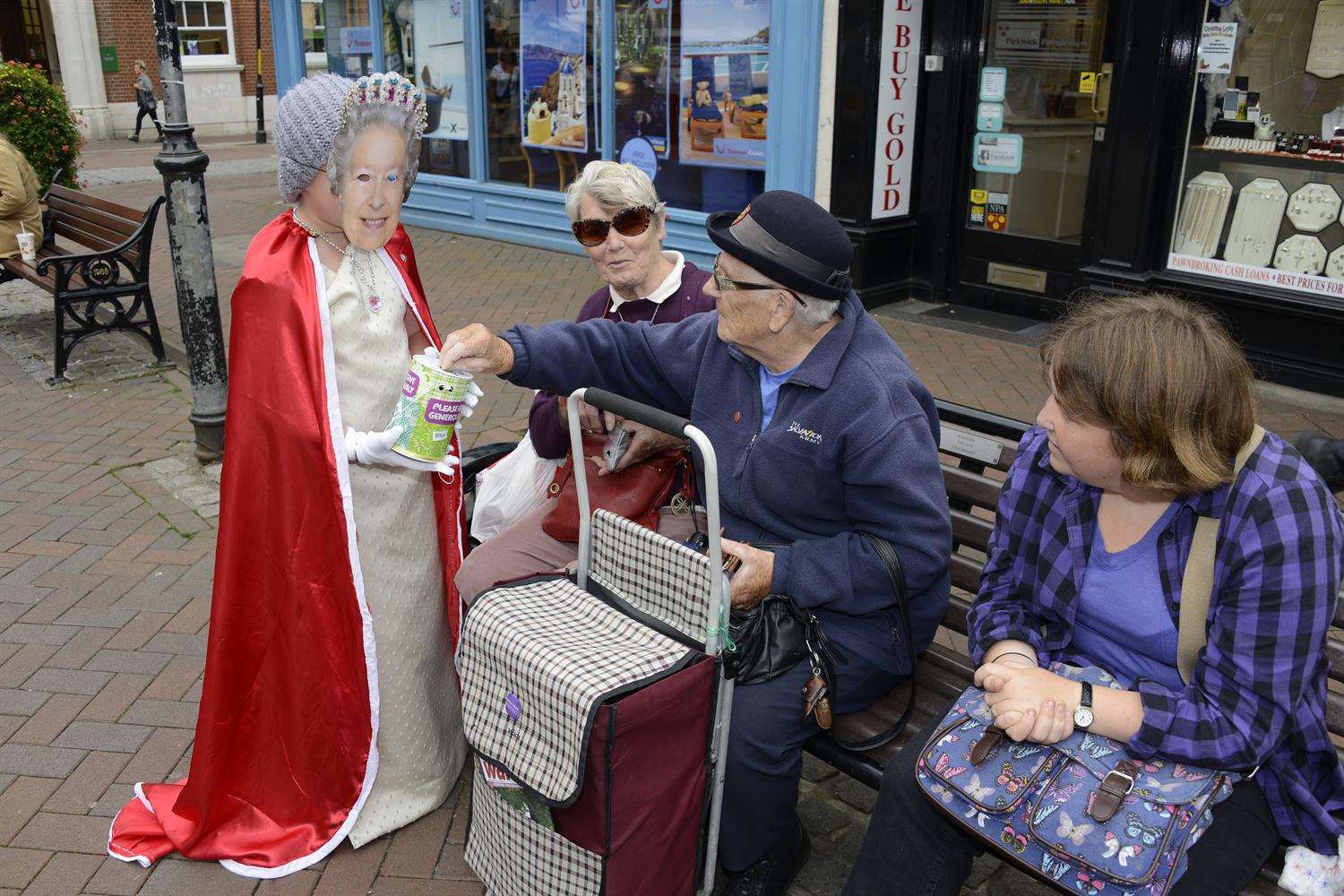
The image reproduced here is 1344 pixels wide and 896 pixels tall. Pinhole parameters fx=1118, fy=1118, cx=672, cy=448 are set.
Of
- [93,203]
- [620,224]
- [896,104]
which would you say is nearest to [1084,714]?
[620,224]

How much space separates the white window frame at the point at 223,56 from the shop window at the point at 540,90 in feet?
52.2

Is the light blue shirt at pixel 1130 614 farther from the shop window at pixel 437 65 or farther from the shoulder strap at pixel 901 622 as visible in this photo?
the shop window at pixel 437 65

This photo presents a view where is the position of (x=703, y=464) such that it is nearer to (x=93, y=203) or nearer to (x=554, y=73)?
(x=93, y=203)

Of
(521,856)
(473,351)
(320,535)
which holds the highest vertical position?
(473,351)

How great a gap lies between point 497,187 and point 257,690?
8426 millimetres

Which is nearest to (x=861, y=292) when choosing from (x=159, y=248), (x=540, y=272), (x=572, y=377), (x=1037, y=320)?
(x=1037, y=320)

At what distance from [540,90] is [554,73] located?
0.25 m

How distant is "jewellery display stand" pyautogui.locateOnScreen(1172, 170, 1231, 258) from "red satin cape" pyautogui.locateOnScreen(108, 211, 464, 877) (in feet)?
17.7

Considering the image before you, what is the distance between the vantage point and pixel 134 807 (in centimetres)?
295

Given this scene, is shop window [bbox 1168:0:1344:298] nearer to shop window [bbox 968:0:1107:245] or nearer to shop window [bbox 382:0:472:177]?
shop window [bbox 968:0:1107:245]

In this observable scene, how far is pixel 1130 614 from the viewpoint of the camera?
220 cm

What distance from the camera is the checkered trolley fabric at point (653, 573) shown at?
90.0 inches

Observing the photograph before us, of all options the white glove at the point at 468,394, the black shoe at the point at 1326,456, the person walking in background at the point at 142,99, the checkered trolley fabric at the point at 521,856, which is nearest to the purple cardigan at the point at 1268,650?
the black shoe at the point at 1326,456

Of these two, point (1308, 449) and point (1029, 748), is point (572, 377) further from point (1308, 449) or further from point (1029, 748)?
point (1308, 449)
